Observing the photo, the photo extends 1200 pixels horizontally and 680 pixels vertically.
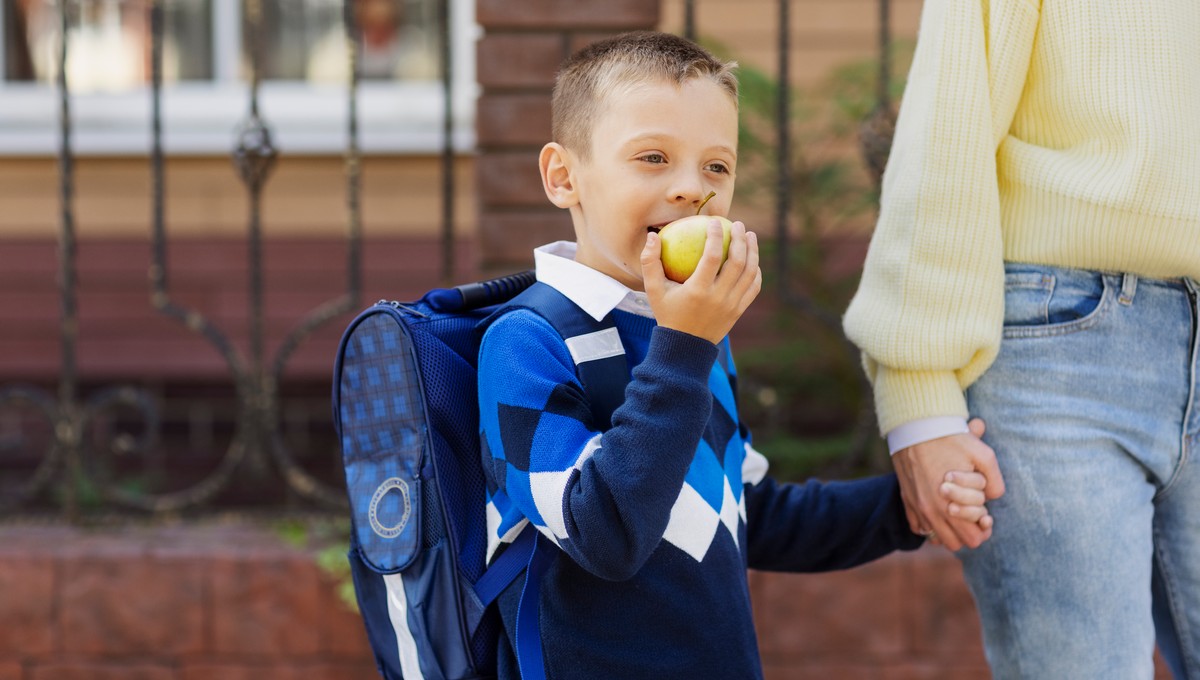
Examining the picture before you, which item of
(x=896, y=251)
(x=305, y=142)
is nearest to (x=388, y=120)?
(x=305, y=142)

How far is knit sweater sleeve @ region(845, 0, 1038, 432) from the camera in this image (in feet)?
5.45

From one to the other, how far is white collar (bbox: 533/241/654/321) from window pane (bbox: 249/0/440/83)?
471cm

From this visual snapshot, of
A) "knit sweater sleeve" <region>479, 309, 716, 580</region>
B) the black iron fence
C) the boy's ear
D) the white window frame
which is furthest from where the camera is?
the white window frame

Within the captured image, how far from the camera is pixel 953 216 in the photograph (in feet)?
5.48

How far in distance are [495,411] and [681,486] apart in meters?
0.24

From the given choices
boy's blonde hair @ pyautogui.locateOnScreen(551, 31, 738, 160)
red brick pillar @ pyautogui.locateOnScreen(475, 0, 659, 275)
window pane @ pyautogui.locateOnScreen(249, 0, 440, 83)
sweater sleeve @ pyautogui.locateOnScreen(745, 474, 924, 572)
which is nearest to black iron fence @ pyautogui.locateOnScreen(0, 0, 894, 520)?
red brick pillar @ pyautogui.locateOnScreen(475, 0, 659, 275)

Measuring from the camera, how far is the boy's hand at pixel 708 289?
53.9 inches

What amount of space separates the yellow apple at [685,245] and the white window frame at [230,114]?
4285 millimetres

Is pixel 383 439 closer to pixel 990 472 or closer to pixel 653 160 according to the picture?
pixel 653 160

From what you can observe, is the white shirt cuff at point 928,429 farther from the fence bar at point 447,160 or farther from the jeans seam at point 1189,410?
the fence bar at point 447,160

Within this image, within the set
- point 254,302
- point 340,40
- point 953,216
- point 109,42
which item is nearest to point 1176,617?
point 953,216

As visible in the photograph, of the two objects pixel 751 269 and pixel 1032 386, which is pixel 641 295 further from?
pixel 1032 386

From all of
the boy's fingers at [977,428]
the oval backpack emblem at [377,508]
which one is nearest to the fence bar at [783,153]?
the boy's fingers at [977,428]

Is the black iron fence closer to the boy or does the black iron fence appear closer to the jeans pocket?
the jeans pocket
